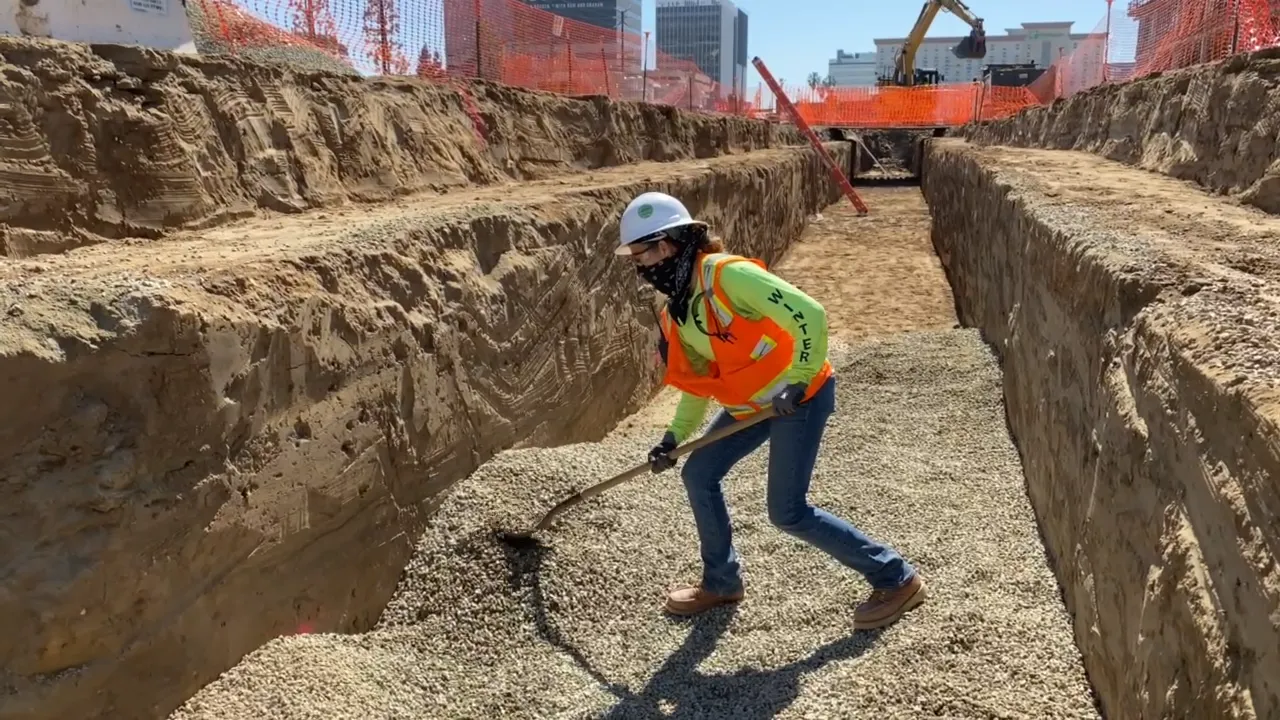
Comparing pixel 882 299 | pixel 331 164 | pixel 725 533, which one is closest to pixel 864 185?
pixel 882 299

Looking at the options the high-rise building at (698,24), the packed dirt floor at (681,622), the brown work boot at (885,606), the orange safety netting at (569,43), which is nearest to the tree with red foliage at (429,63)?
the orange safety netting at (569,43)

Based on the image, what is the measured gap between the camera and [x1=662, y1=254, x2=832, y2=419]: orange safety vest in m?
2.96

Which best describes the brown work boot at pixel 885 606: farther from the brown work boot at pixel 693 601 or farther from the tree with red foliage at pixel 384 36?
the tree with red foliage at pixel 384 36

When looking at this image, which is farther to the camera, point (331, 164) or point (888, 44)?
point (888, 44)

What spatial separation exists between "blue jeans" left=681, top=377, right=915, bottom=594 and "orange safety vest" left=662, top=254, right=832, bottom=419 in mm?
95

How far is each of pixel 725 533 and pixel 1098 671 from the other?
1259 mm

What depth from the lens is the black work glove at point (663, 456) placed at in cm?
325

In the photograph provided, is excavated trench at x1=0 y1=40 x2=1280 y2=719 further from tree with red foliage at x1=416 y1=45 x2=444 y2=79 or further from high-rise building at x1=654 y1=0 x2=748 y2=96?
high-rise building at x1=654 y1=0 x2=748 y2=96

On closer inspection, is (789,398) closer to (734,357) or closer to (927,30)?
(734,357)

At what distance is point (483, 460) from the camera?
4.28m

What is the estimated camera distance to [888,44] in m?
51.9

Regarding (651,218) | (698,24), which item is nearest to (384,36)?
(651,218)

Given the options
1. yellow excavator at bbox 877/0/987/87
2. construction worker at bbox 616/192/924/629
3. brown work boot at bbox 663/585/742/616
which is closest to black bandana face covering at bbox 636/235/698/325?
construction worker at bbox 616/192/924/629

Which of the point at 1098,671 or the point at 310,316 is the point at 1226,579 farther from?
the point at 310,316
